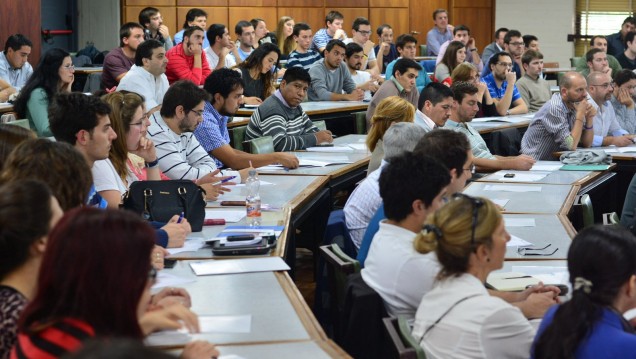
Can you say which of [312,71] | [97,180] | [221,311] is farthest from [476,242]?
[312,71]

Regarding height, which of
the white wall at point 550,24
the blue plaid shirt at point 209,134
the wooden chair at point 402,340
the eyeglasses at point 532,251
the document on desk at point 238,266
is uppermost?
the white wall at point 550,24

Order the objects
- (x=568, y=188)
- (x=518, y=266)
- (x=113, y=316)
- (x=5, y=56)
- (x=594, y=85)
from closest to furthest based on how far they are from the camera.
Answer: (x=113, y=316) < (x=518, y=266) < (x=568, y=188) < (x=594, y=85) < (x=5, y=56)

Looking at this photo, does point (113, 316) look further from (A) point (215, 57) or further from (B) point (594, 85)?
(A) point (215, 57)

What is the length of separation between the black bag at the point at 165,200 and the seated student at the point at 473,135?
2.44 meters

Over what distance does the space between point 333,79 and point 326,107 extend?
1036mm

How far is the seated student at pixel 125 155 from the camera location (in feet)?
13.3

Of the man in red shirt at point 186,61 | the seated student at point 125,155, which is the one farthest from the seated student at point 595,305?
the man in red shirt at point 186,61

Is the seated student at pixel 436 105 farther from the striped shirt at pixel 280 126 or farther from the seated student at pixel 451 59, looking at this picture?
the seated student at pixel 451 59

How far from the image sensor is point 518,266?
3.61m

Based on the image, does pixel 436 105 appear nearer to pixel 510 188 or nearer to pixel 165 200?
pixel 510 188

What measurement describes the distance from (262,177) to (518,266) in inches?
86.1

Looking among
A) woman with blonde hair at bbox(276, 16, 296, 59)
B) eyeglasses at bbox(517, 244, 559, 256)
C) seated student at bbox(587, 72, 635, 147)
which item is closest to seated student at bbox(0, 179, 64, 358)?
eyeglasses at bbox(517, 244, 559, 256)

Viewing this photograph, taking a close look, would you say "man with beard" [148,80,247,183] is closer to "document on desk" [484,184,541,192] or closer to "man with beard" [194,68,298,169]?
"man with beard" [194,68,298,169]

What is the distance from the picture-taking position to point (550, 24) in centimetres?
1717
